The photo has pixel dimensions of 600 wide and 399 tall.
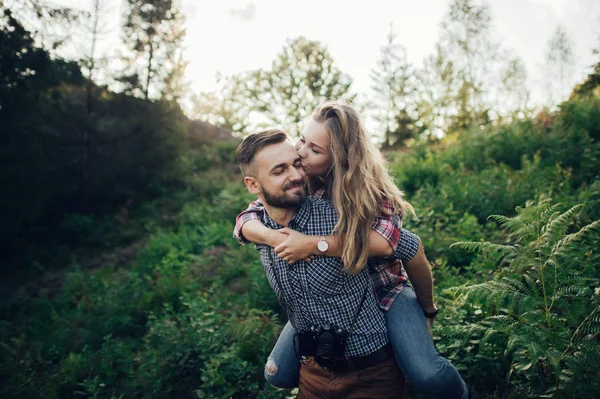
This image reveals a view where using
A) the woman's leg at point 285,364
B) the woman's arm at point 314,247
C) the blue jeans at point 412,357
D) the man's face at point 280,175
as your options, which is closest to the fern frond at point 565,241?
the blue jeans at point 412,357

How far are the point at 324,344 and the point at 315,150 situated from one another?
1.27m

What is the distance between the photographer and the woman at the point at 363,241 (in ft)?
7.79

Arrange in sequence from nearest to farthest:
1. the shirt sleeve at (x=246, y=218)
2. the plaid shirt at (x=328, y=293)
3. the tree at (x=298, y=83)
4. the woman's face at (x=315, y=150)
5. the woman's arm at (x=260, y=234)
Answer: the plaid shirt at (x=328, y=293) < the woman's arm at (x=260, y=234) < the woman's face at (x=315, y=150) < the shirt sleeve at (x=246, y=218) < the tree at (x=298, y=83)

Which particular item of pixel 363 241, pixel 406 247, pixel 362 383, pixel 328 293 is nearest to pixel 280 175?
pixel 363 241

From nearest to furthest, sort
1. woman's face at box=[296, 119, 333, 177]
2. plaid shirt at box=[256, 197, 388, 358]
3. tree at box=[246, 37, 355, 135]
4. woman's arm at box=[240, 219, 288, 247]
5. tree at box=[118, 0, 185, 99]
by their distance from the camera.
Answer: plaid shirt at box=[256, 197, 388, 358], woman's arm at box=[240, 219, 288, 247], woman's face at box=[296, 119, 333, 177], tree at box=[118, 0, 185, 99], tree at box=[246, 37, 355, 135]

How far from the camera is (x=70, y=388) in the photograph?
201 inches

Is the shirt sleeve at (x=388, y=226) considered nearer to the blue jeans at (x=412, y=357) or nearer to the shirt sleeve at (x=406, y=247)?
the shirt sleeve at (x=406, y=247)

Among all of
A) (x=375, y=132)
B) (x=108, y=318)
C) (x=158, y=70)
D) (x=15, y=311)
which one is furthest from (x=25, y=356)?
(x=375, y=132)

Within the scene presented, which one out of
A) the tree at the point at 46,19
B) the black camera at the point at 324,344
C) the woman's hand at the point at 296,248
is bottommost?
the black camera at the point at 324,344

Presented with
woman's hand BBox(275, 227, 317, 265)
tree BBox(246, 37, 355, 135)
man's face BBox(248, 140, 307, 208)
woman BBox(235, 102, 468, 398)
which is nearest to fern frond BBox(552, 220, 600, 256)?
woman BBox(235, 102, 468, 398)

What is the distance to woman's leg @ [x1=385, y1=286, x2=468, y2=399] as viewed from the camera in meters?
2.37

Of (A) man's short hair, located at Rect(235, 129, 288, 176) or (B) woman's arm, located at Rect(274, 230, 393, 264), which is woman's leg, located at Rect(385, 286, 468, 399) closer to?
(B) woman's arm, located at Rect(274, 230, 393, 264)

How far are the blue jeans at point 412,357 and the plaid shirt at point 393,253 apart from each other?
3.1 inches

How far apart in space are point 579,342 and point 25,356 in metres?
6.94
